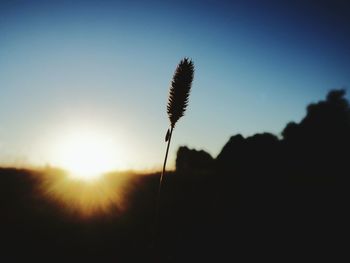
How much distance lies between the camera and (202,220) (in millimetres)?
9617

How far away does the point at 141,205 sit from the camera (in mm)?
10086

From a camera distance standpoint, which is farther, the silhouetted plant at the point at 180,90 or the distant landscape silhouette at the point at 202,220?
the distant landscape silhouette at the point at 202,220

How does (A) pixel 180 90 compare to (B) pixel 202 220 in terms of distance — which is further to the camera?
(B) pixel 202 220

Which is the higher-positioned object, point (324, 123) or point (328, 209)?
point (324, 123)

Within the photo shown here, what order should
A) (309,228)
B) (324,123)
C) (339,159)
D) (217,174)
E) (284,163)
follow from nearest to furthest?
(309,228) < (217,174) < (284,163) < (339,159) < (324,123)

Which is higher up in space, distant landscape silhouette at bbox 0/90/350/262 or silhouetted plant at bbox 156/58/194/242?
silhouetted plant at bbox 156/58/194/242

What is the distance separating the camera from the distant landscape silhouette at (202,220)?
7363 mm

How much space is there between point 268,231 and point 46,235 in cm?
737

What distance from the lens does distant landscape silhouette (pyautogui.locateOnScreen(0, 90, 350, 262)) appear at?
290 inches

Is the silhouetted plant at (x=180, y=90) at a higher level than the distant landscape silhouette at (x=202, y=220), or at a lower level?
higher

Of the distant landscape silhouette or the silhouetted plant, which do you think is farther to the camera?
the distant landscape silhouette

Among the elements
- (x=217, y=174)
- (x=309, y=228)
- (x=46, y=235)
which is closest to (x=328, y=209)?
(x=309, y=228)

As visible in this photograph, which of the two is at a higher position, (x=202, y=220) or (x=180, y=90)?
(x=180, y=90)

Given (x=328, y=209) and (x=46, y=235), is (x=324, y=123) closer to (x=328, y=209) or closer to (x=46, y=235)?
(x=328, y=209)
